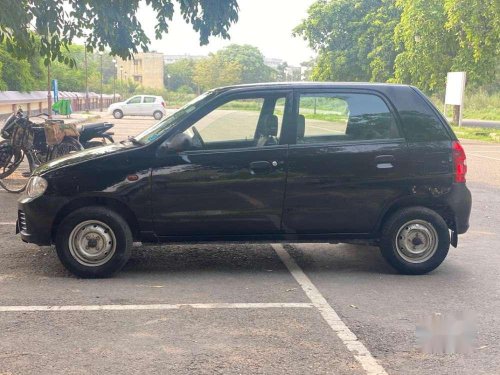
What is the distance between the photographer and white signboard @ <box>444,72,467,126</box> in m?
31.8

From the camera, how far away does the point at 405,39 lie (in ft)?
120

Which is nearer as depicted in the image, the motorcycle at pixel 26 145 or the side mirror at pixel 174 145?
the side mirror at pixel 174 145

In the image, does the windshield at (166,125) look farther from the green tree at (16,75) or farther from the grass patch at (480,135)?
the green tree at (16,75)

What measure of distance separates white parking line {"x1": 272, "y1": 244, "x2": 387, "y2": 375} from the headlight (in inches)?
96.7

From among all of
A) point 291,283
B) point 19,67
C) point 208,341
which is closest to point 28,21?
point 291,283

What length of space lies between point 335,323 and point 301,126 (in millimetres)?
2097

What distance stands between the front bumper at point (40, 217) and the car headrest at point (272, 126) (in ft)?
6.57

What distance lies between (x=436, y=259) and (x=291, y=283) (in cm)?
144

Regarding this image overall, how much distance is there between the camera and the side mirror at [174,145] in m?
6.10

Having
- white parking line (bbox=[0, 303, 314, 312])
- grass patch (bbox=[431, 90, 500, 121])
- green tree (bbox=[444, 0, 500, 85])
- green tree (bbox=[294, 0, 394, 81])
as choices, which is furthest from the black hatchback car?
grass patch (bbox=[431, 90, 500, 121])

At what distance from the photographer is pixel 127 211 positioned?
619cm

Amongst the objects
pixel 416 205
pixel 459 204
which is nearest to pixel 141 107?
pixel 416 205

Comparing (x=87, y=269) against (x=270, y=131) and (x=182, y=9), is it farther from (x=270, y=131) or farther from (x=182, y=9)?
(x=182, y=9)

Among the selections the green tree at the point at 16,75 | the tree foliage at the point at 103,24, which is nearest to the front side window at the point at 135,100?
the green tree at the point at 16,75
